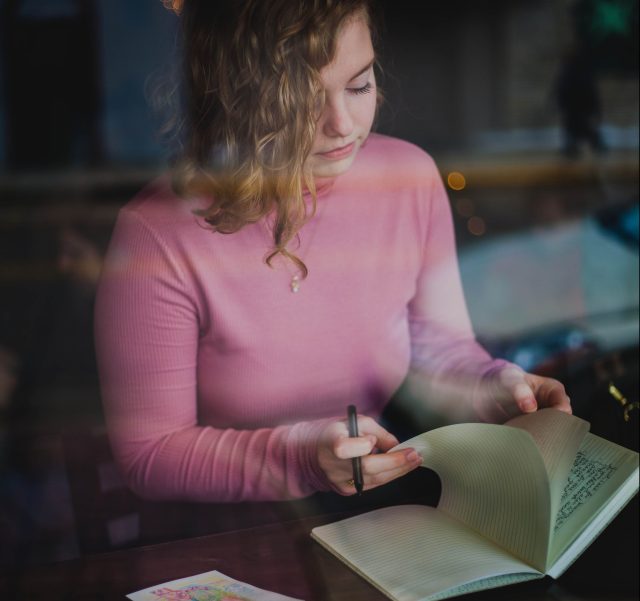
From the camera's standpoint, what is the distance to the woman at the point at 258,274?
4.05ft

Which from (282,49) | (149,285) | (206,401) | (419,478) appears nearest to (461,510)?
(419,478)

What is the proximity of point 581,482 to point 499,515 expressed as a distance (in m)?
0.12

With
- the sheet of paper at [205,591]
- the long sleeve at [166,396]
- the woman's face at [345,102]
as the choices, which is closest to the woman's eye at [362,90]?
the woman's face at [345,102]

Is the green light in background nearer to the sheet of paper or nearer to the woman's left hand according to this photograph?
the woman's left hand

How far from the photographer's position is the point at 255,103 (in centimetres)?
124

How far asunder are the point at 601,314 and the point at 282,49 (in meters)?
1.23

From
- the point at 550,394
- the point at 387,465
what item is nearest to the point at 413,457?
the point at 387,465

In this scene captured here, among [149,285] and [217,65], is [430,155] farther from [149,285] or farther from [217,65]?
[149,285]

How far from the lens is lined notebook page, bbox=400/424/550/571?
1.01 metres

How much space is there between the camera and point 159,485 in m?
1.34

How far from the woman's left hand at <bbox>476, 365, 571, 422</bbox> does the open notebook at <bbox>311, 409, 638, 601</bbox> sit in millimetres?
93

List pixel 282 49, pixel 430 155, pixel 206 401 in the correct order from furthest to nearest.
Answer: pixel 430 155, pixel 206 401, pixel 282 49

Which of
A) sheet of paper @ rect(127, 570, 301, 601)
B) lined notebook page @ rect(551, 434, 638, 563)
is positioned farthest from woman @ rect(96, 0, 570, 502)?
sheet of paper @ rect(127, 570, 301, 601)

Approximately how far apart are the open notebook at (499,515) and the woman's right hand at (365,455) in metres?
0.03
